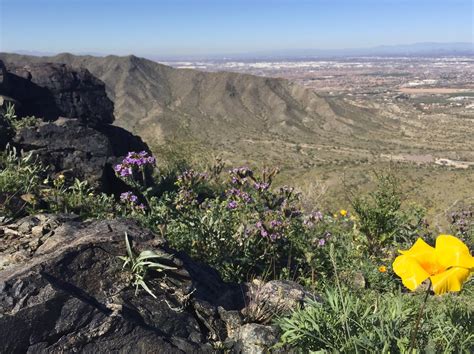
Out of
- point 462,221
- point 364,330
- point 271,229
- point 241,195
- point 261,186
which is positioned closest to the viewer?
point 364,330

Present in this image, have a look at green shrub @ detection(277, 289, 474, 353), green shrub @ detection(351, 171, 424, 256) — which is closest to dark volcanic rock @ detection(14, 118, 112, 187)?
green shrub @ detection(351, 171, 424, 256)

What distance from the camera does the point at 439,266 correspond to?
2172 millimetres

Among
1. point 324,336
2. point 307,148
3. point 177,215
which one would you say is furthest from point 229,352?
point 307,148

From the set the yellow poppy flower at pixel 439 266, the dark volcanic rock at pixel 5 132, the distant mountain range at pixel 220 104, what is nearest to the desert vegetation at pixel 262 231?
the yellow poppy flower at pixel 439 266

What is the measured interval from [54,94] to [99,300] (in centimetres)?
1622

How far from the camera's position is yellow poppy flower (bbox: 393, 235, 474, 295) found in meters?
2.01

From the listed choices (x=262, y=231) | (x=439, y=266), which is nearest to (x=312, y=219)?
(x=262, y=231)

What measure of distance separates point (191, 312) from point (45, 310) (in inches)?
42.1

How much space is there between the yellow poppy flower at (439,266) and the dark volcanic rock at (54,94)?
42.8 feet

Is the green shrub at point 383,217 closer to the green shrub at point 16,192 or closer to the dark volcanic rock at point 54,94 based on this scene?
the green shrub at point 16,192

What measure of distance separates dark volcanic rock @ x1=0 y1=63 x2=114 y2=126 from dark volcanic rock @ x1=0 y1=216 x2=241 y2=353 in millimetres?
10946

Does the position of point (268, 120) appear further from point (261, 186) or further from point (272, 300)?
point (272, 300)

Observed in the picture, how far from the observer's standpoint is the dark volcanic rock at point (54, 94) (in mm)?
15656

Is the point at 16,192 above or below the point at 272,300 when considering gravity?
above
